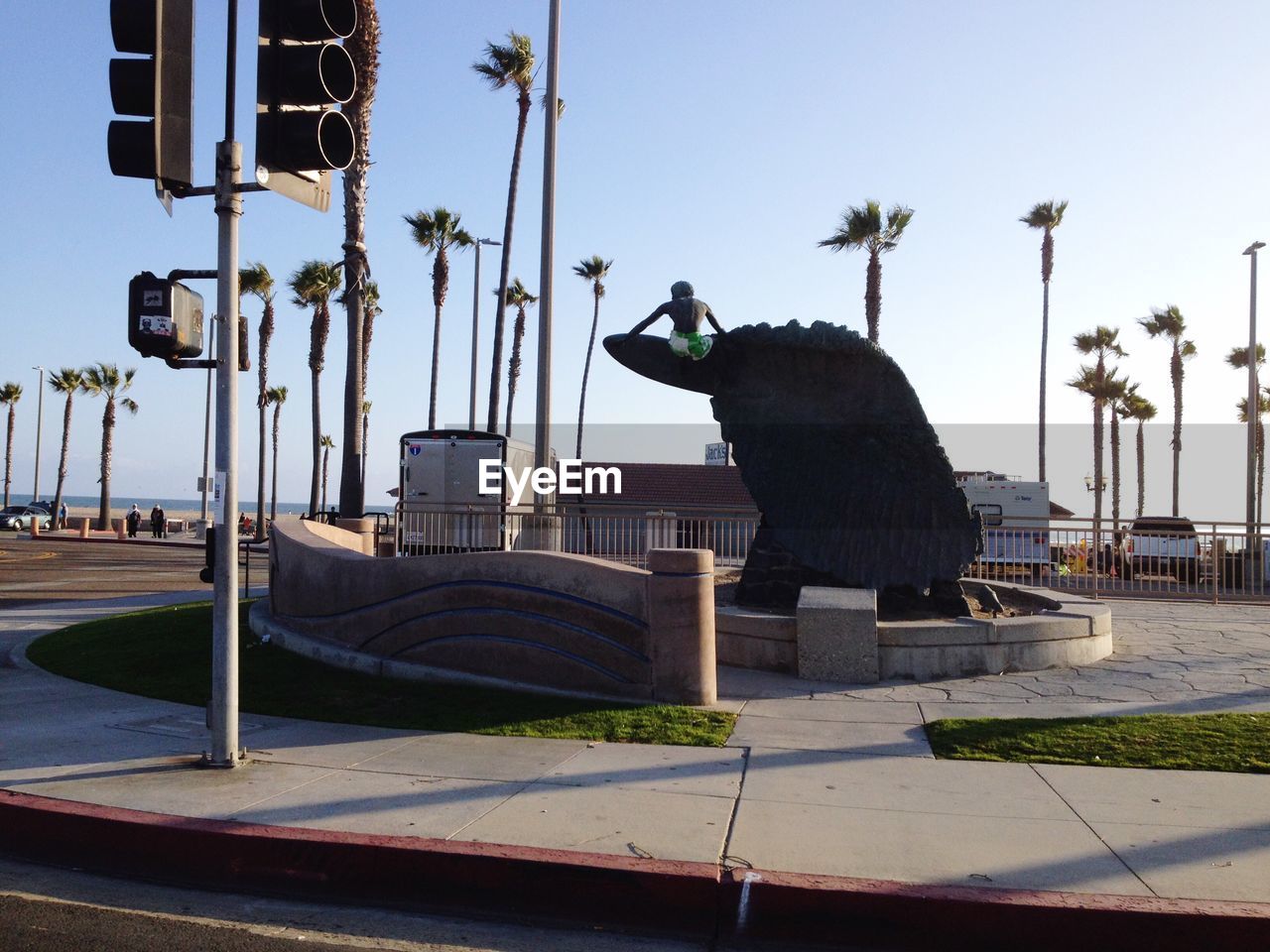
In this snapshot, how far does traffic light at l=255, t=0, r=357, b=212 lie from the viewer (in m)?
6.29

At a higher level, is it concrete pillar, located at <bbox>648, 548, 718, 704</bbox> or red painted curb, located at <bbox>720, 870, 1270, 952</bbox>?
concrete pillar, located at <bbox>648, 548, 718, 704</bbox>

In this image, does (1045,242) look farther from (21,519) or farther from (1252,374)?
(21,519)

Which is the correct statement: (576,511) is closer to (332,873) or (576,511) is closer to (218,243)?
(218,243)

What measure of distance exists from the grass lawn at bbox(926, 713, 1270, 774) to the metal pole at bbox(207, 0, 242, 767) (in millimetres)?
4542

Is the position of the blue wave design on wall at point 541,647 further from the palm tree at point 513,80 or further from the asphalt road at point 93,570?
the palm tree at point 513,80

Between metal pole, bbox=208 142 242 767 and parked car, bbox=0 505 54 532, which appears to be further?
parked car, bbox=0 505 54 532

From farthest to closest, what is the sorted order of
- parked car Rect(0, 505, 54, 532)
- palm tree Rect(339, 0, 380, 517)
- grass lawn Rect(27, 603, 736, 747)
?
parked car Rect(0, 505, 54, 532) → palm tree Rect(339, 0, 380, 517) → grass lawn Rect(27, 603, 736, 747)

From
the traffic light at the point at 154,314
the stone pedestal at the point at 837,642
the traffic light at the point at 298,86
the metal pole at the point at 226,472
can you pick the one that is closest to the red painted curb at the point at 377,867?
the metal pole at the point at 226,472

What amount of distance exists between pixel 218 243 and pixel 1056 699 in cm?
717

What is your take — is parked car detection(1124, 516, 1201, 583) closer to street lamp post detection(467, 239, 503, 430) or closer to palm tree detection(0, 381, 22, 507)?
street lamp post detection(467, 239, 503, 430)

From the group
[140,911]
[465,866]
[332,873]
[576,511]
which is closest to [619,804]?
[465,866]

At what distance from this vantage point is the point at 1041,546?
17297mm

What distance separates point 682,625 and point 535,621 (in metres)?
1.30

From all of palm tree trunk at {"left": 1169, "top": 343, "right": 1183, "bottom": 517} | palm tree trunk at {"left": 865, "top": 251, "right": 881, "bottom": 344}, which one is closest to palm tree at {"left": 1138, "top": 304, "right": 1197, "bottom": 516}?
palm tree trunk at {"left": 1169, "top": 343, "right": 1183, "bottom": 517}
